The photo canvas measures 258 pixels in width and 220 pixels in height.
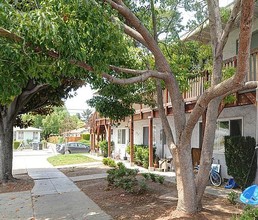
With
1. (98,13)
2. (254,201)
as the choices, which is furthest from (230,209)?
(98,13)

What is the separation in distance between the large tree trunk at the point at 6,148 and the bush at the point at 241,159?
8.89 m

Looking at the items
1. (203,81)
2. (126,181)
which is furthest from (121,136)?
(126,181)

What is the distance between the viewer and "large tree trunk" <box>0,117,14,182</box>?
12305mm

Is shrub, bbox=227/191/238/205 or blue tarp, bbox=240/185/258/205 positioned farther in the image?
shrub, bbox=227/191/238/205

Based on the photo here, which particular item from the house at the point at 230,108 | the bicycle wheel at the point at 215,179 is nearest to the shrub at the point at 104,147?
the house at the point at 230,108

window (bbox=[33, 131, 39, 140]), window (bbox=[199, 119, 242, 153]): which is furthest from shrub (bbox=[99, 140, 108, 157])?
window (bbox=[33, 131, 39, 140])

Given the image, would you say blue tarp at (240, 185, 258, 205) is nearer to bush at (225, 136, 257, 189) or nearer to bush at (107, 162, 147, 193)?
bush at (225, 136, 257, 189)

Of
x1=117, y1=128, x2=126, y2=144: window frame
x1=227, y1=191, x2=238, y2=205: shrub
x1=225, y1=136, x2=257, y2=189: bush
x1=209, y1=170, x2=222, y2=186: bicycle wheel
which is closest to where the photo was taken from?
x1=227, y1=191, x2=238, y2=205: shrub

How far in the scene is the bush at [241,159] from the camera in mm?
9250

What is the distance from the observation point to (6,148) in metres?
12.5

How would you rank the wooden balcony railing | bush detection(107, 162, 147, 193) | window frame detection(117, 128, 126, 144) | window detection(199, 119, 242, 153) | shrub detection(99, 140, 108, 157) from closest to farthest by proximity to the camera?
the wooden balcony railing < bush detection(107, 162, 147, 193) < window detection(199, 119, 242, 153) < window frame detection(117, 128, 126, 144) < shrub detection(99, 140, 108, 157)

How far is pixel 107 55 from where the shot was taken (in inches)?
206

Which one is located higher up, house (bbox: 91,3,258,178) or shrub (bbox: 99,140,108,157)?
house (bbox: 91,3,258,178)

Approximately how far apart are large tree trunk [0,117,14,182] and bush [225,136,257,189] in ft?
29.2
